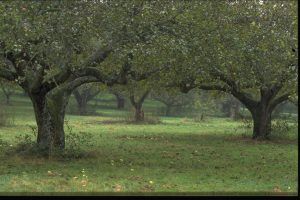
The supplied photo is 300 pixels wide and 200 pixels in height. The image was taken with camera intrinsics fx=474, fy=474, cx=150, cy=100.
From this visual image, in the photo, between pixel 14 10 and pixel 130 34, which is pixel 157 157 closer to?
pixel 130 34

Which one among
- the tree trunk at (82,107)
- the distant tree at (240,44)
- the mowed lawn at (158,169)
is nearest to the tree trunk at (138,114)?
the tree trunk at (82,107)

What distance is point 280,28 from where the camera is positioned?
1919 centimetres

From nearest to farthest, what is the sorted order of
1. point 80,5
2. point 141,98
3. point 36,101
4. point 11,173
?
point 80,5 < point 11,173 < point 36,101 < point 141,98

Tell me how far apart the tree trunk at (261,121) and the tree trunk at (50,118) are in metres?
13.1

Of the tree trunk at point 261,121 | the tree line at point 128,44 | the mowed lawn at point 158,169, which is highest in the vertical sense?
the tree line at point 128,44

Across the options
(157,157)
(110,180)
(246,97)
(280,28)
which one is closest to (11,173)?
(110,180)

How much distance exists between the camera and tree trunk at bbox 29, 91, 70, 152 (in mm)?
17422

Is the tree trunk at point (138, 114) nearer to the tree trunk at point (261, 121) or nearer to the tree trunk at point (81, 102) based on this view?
the tree trunk at point (261, 121)

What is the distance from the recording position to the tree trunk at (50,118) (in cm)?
1742

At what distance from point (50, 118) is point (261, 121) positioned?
13.7 m

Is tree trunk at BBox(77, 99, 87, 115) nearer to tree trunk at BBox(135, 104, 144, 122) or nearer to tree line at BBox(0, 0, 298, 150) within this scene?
tree trunk at BBox(135, 104, 144, 122)

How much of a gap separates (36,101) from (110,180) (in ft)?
19.0

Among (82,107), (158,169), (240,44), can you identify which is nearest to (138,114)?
(82,107)

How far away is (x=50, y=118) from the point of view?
17.7m
